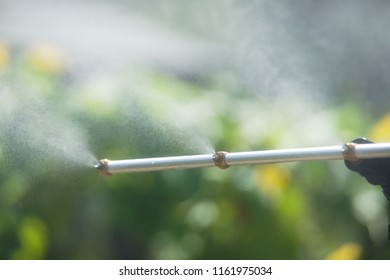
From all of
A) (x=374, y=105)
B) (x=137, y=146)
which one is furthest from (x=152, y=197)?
(x=374, y=105)

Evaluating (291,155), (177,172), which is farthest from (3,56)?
(291,155)

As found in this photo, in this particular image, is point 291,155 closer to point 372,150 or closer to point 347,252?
point 372,150

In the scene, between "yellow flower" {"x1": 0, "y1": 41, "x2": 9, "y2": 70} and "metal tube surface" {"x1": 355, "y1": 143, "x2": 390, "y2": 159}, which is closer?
"metal tube surface" {"x1": 355, "y1": 143, "x2": 390, "y2": 159}

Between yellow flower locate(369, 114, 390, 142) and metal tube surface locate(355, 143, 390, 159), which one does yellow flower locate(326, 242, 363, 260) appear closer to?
yellow flower locate(369, 114, 390, 142)

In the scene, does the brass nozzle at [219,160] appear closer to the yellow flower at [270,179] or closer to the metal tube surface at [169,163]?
the metal tube surface at [169,163]

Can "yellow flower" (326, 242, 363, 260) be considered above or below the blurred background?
below

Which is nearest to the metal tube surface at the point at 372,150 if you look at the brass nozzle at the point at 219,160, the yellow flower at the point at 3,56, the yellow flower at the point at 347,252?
the brass nozzle at the point at 219,160

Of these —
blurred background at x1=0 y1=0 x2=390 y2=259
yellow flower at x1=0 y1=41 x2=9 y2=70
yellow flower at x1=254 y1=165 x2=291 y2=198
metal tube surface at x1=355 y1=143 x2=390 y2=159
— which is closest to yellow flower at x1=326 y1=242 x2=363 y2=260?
blurred background at x1=0 y1=0 x2=390 y2=259
